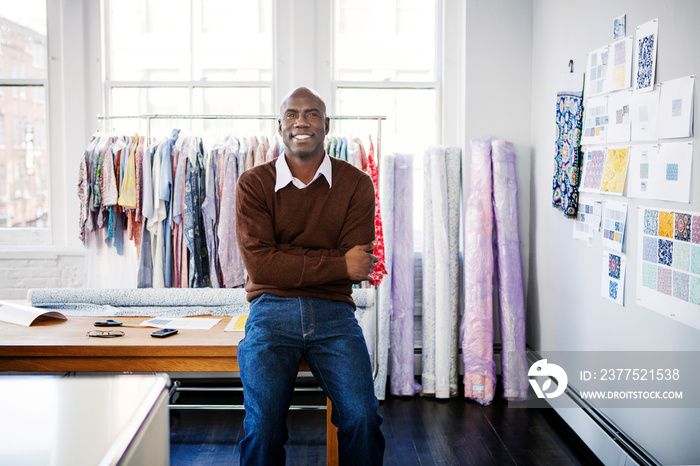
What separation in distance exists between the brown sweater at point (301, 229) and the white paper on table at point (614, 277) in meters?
1.03

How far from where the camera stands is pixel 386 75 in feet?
13.3

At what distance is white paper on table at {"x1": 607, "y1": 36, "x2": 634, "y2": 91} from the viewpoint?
246 cm

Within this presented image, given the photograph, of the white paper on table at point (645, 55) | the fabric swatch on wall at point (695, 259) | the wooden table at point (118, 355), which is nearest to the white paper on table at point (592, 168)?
the white paper on table at point (645, 55)

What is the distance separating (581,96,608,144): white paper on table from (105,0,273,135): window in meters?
2.00

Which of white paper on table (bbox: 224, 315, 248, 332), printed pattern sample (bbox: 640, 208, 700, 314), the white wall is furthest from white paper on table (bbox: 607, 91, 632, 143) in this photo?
white paper on table (bbox: 224, 315, 248, 332)

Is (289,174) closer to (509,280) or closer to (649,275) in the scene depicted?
(649,275)

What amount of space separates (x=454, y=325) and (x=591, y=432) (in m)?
1.06

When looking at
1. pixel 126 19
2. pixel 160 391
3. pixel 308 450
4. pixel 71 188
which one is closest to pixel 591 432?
pixel 308 450

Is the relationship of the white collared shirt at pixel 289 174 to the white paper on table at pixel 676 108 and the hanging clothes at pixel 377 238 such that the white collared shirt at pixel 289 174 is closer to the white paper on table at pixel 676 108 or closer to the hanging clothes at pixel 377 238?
the hanging clothes at pixel 377 238

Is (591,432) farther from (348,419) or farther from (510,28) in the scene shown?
(510,28)

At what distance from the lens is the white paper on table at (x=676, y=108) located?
2029mm

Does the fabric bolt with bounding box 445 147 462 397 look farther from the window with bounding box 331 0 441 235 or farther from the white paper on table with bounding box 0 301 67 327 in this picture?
the white paper on table with bounding box 0 301 67 327

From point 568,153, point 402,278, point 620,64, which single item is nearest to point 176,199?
point 402,278

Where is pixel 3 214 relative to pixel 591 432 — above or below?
above
